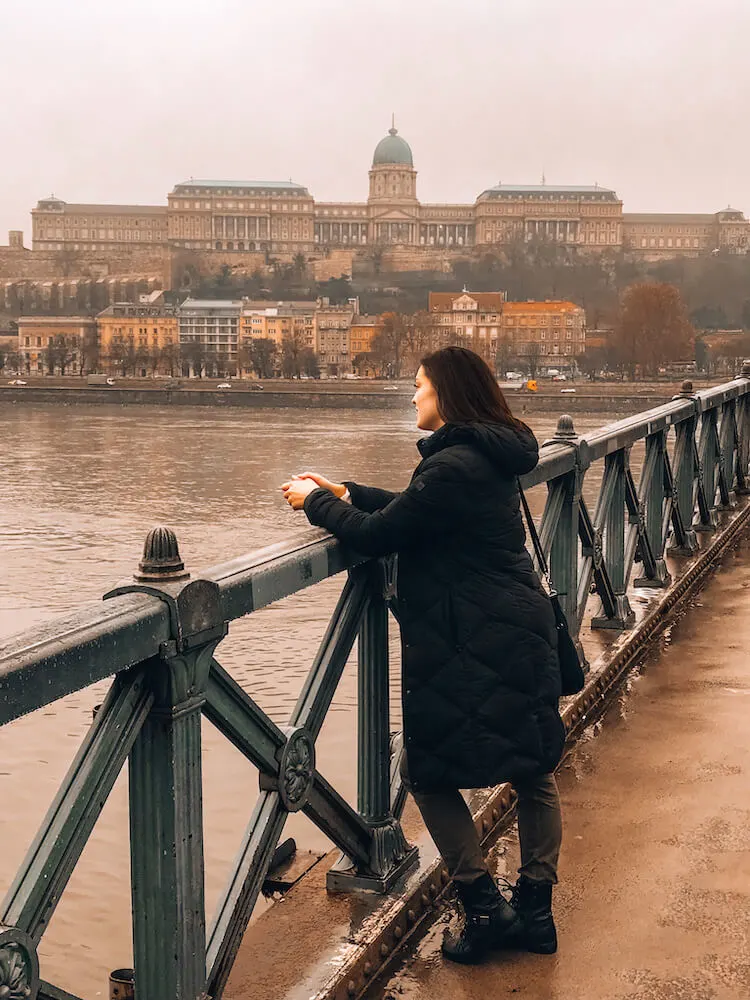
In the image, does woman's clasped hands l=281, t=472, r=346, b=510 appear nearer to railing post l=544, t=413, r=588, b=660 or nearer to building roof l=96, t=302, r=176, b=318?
railing post l=544, t=413, r=588, b=660

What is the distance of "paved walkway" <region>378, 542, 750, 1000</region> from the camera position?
2418mm

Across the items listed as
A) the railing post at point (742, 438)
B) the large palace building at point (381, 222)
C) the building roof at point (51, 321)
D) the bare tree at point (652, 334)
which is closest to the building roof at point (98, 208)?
the large palace building at point (381, 222)

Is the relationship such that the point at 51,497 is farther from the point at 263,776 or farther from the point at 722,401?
the point at 263,776

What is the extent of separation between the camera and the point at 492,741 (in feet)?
8.15

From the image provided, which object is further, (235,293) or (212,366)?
(235,293)

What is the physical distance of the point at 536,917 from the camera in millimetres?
2535

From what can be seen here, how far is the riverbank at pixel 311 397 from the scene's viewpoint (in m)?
62.9

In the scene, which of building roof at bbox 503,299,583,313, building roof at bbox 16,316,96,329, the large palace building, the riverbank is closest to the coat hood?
the riverbank

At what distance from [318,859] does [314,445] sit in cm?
3472

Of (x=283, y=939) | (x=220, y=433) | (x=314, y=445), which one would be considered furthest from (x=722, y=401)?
(x=220, y=433)

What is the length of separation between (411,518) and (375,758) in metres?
0.59

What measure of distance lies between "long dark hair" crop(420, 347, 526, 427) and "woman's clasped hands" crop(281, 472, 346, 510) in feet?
0.86

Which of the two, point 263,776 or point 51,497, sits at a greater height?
point 263,776

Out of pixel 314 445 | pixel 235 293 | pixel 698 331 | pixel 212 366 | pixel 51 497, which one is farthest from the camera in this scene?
pixel 235 293
